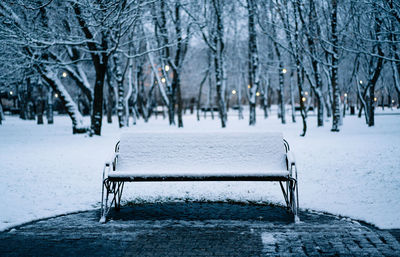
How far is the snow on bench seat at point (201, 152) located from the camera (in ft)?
17.1

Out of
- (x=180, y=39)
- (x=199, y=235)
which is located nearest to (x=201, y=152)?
(x=199, y=235)

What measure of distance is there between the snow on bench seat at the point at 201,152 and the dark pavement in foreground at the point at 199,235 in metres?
0.63

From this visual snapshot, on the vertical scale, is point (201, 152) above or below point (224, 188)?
above

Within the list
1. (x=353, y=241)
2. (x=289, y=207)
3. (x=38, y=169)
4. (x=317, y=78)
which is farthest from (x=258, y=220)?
(x=317, y=78)

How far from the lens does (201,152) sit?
5289 millimetres

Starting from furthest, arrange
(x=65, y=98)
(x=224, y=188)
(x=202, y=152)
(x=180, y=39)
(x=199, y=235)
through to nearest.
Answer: (x=180, y=39) → (x=65, y=98) → (x=224, y=188) → (x=202, y=152) → (x=199, y=235)

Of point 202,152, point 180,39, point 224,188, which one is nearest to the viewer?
point 202,152

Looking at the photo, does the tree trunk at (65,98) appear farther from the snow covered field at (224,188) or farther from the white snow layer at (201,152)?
the white snow layer at (201,152)

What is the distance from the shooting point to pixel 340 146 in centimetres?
1204

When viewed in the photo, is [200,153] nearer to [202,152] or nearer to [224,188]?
[202,152]

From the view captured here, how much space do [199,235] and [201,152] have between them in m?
1.40

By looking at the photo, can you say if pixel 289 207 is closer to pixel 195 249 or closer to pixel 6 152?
pixel 195 249

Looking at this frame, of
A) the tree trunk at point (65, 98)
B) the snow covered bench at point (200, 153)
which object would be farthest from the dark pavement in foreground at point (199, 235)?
the tree trunk at point (65, 98)

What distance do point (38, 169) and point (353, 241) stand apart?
23.3 ft
